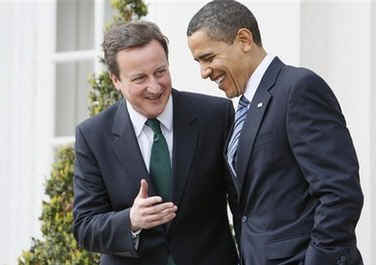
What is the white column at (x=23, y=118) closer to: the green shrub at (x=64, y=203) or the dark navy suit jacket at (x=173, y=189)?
the green shrub at (x=64, y=203)

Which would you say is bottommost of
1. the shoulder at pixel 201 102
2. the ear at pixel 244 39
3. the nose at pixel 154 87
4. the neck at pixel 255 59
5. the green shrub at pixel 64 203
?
the green shrub at pixel 64 203

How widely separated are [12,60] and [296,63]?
7.91 ft

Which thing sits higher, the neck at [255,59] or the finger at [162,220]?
the neck at [255,59]

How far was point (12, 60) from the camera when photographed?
752cm

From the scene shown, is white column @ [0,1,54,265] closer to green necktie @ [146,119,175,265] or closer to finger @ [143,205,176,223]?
green necktie @ [146,119,175,265]

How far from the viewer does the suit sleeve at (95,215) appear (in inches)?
164

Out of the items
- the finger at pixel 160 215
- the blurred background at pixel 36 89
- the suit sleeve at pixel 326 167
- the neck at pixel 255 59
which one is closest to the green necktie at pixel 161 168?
the finger at pixel 160 215

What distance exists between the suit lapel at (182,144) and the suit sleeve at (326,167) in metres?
0.62

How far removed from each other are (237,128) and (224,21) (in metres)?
0.41

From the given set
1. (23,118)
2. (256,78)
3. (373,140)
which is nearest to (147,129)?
(256,78)

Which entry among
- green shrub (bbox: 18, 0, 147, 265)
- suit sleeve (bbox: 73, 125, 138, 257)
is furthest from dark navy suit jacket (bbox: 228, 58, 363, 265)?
green shrub (bbox: 18, 0, 147, 265)

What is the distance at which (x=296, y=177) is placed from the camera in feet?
12.6

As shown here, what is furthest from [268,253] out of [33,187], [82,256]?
[33,187]

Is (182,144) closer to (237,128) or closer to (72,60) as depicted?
(237,128)
